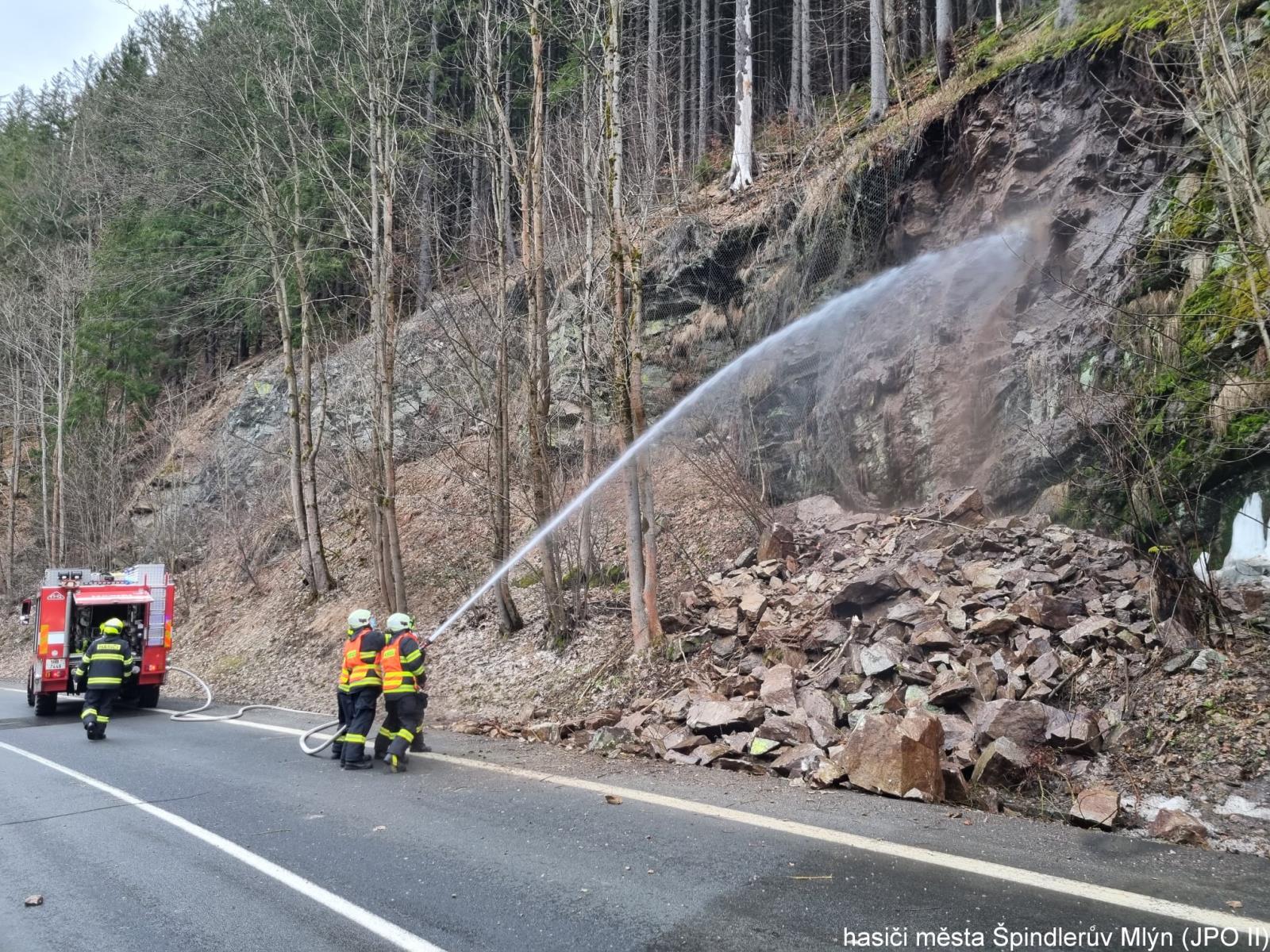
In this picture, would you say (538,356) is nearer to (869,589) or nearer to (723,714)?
(869,589)

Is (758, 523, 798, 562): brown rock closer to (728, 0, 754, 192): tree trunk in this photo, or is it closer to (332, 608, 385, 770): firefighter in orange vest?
(332, 608, 385, 770): firefighter in orange vest

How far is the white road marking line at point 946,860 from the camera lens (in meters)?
3.74

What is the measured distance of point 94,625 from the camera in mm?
14984

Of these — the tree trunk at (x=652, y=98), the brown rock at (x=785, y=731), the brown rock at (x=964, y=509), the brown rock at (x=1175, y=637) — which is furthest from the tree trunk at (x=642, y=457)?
the tree trunk at (x=652, y=98)

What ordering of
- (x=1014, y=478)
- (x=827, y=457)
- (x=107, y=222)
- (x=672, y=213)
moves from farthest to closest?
(x=107, y=222)
(x=672, y=213)
(x=827, y=457)
(x=1014, y=478)

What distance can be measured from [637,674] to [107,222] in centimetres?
3290

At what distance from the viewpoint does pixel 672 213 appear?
1928cm

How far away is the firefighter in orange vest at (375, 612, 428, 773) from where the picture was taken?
8.05 meters

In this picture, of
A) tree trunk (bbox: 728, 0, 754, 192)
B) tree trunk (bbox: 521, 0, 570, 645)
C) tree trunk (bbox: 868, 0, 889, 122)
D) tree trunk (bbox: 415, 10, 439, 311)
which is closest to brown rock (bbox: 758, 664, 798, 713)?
tree trunk (bbox: 521, 0, 570, 645)

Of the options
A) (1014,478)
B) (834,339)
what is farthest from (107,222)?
(1014,478)

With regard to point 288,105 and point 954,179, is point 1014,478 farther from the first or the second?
point 288,105

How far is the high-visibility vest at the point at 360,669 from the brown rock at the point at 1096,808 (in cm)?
637

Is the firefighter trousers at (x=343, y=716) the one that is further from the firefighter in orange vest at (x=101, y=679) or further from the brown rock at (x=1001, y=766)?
the brown rock at (x=1001, y=766)

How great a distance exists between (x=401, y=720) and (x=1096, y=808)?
6089mm
